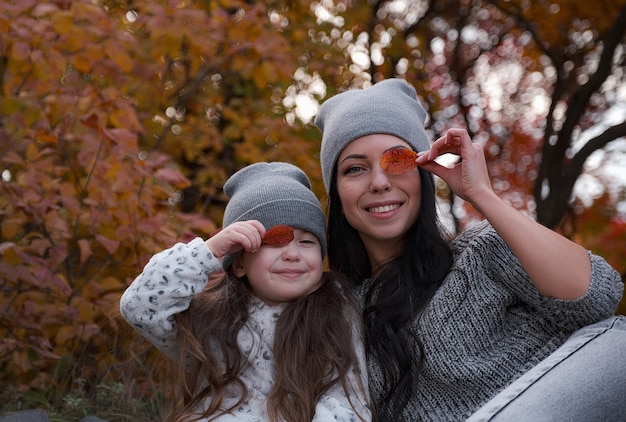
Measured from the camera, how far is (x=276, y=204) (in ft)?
8.35

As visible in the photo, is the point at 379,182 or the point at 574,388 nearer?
the point at 574,388

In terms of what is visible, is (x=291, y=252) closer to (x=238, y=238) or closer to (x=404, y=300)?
(x=238, y=238)

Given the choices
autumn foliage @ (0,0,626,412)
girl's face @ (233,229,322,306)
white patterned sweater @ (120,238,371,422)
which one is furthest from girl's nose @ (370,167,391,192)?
autumn foliage @ (0,0,626,412)

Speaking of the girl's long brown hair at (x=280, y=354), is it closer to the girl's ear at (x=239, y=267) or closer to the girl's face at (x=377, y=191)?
the girl's ear at (x=239, y=267)

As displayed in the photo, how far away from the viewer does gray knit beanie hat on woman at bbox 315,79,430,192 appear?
2584mm

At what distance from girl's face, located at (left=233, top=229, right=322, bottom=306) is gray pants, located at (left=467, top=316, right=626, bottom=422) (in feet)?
2.36

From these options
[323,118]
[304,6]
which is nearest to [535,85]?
[304,6]

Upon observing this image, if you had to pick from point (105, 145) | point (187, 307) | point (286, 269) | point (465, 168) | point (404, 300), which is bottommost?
point (105, 145)

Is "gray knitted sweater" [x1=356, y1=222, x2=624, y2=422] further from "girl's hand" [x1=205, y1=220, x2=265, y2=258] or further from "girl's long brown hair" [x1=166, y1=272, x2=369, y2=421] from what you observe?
"girl's hand" [x1=205, y1=220, x2=265, y2=258]

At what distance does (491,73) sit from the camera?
9.57 metres

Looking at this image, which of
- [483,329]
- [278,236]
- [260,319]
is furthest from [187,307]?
[483,329]

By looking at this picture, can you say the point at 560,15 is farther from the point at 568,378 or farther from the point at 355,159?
the point at 568,378

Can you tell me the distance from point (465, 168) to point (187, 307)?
95cm

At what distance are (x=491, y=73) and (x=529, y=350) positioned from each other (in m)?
7.66
